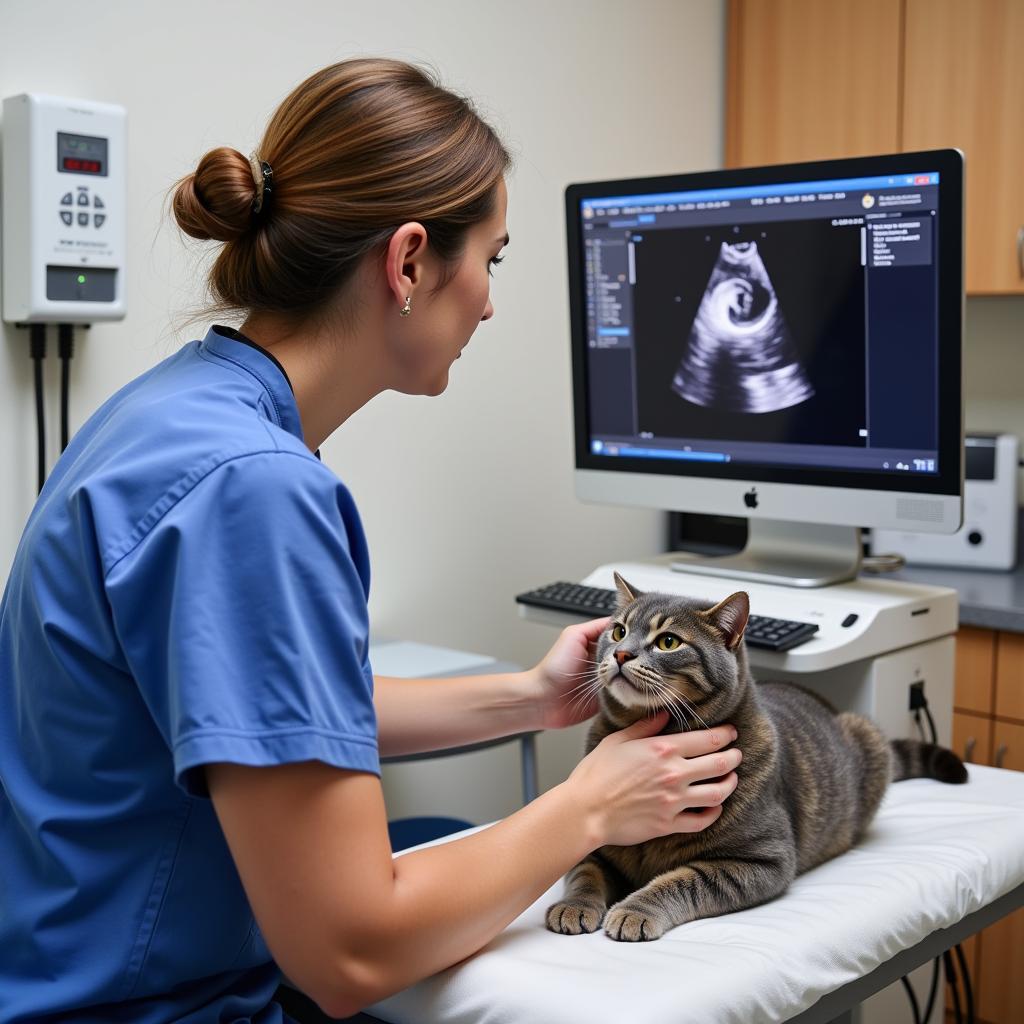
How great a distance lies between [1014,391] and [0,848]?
245cm

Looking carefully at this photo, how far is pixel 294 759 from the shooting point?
2.67 feet

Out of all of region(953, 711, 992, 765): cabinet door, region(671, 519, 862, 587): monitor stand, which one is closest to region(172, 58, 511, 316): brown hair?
region(671, 519, 862, 587): monitor stand

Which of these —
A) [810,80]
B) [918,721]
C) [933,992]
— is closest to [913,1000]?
[933,992]

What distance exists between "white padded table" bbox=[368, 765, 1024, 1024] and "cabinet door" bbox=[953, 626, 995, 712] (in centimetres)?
106

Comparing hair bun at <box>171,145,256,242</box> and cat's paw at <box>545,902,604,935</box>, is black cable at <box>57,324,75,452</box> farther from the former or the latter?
cat's paw at <box>545,902,604,935</box>

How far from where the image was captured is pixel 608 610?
1.86 meters

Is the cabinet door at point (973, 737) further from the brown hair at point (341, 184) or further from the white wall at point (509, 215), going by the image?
the brown hair at point (341, 184)

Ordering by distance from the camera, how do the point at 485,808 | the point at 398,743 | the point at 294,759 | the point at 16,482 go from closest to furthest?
the point at 294,759 < the point at 398,743 < the point at 16,482 < the point at 485,808

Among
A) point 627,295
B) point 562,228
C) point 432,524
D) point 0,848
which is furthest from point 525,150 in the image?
point 0,848

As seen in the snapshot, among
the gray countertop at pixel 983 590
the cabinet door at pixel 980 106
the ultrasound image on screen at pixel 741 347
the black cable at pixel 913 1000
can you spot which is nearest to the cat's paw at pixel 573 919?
the black cable at pixel 913 1000

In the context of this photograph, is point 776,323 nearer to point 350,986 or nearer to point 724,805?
point 724,805

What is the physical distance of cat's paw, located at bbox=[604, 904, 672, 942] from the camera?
3.41 ft

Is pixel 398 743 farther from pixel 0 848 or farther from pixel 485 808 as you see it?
pixel 485 808

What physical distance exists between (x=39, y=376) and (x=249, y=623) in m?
1.16
